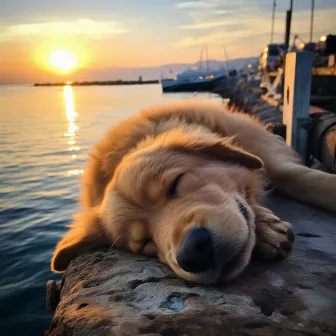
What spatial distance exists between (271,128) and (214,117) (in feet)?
9.60

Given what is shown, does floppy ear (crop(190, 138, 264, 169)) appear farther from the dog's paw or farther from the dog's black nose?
the dog's black nose

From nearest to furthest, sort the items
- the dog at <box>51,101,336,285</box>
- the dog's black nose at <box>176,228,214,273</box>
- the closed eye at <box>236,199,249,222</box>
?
the dog's black nose at <box>176,228,214,273</box>, the dog at <box>51,101,336,285</box>, the closed eye at <box>236,199,249,222</box>

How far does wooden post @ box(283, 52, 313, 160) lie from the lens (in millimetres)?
5168

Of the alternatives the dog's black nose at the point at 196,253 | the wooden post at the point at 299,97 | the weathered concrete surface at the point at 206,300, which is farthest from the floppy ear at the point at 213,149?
the wooden post at the point at 299,97

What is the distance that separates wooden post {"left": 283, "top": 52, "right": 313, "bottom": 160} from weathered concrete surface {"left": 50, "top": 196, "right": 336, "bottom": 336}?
10.5ft

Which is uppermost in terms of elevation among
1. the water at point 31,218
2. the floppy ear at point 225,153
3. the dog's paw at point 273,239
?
the floppy ear at point 225,153

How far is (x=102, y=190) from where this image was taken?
10.4 ft

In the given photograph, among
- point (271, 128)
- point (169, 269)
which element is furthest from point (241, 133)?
point (271, 128)

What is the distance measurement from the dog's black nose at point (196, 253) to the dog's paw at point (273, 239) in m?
0.37

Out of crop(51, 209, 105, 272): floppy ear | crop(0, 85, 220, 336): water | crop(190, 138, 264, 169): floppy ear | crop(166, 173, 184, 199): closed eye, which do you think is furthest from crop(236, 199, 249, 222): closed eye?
crop(0, 85, 220, 336): water

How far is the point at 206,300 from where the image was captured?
5.44ft

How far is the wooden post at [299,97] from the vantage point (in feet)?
17.0

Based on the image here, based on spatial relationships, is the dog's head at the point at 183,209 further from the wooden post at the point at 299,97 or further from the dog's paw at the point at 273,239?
the wooden post at the point at 299,97

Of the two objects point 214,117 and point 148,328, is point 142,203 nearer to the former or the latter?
point 148,328
